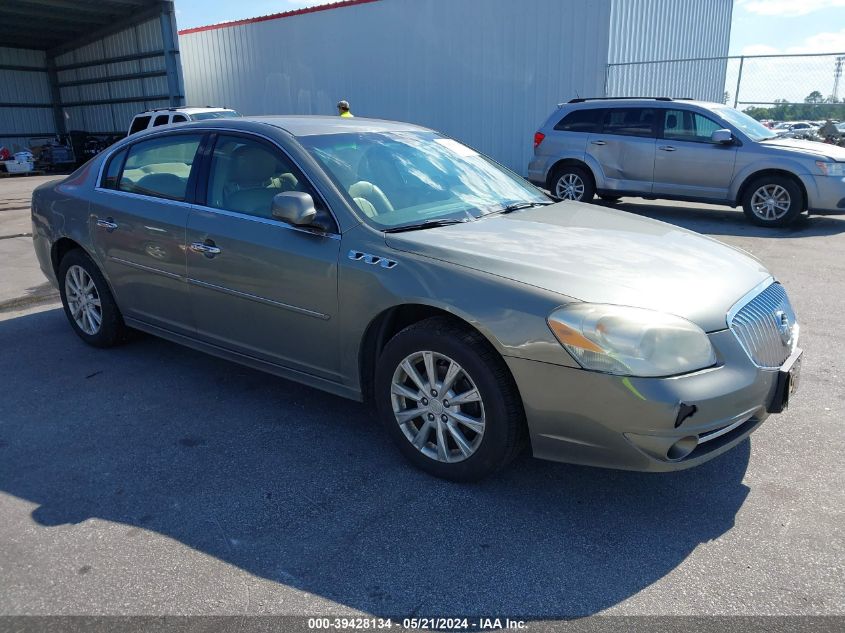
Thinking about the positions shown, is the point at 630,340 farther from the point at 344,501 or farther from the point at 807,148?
the point at 807,148

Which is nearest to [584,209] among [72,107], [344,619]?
[344,619]

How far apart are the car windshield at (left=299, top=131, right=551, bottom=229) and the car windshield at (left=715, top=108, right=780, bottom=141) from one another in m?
6.90

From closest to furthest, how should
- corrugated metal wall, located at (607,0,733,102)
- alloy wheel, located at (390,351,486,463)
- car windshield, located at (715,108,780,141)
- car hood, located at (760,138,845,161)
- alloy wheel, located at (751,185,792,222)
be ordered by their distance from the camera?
1. alloy wheel, located at (390,351,486,463)
2. car hood, located at (760,138,845,161)
3. alloy wheel, located at (751,185,792,222)
4. car windshield, located at (715,108,780,141)
5. corrugated metal wall, located at (607,0,733,102)

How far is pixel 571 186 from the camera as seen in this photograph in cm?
1152

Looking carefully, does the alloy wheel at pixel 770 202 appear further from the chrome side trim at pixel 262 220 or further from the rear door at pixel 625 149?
the chrome side trim at pixel 262 220

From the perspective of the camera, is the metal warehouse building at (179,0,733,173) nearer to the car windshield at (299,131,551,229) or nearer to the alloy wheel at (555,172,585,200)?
the alloy wheel at (555,172,585,200)

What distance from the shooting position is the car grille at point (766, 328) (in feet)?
9.78

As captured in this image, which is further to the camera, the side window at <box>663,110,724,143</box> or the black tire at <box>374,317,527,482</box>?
the side window at <box>663,110,724,143</box>

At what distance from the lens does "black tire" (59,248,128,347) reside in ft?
16.4

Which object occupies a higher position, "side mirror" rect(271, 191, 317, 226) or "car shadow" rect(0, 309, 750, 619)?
"side mirror" rect(271, 191, 317, 226)

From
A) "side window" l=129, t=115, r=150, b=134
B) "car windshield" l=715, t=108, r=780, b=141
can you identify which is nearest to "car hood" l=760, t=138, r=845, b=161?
"car windshield" l=715, t=108, r=780, b=141

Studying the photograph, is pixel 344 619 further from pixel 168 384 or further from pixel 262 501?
pixel 168 384

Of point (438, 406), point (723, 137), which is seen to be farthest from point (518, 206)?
point (723, 137)

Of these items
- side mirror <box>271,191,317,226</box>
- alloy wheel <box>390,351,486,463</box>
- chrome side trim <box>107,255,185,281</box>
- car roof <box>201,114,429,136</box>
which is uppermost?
car roof <box>201,114,429,136</box>
